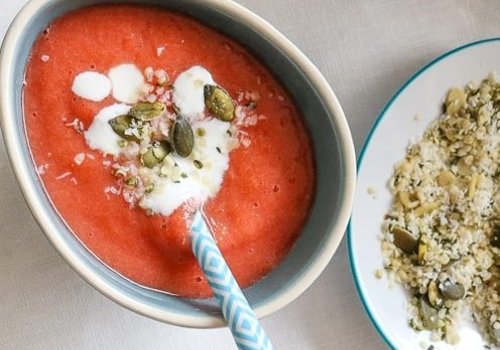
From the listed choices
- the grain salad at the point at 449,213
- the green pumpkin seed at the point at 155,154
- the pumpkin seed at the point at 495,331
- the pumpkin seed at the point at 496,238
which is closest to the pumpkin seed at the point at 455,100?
the grain salad at the point at 449,213

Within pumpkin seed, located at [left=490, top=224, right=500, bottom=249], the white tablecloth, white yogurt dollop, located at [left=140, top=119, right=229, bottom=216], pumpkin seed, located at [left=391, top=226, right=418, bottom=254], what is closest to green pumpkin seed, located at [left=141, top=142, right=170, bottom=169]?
white yogurt dollop, located at [left=140, top=119, right=229, bottom=216]

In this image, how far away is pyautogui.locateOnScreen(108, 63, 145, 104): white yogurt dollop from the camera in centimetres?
102

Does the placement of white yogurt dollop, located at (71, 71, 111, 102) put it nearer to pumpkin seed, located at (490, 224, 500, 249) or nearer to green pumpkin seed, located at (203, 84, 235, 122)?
green pumpkin seed, located at (203, 84, 235, 122)

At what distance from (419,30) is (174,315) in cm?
50

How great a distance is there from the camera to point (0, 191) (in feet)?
3.77

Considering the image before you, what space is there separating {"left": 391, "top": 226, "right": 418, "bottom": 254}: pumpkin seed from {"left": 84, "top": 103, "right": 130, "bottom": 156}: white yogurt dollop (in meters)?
0.38

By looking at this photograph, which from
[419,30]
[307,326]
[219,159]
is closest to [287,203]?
[219,159]

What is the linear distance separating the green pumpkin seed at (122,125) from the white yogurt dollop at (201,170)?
0.05 m

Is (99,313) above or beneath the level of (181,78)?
beneath

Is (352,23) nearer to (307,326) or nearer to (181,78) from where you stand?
(181,78)

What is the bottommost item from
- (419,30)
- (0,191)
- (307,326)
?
(307,326)

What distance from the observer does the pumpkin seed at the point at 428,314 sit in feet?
3.88

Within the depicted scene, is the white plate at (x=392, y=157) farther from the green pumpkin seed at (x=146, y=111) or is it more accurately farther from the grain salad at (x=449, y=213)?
the green pumpkin seed at (x=146, y=111)

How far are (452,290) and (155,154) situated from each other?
1.38 feet
